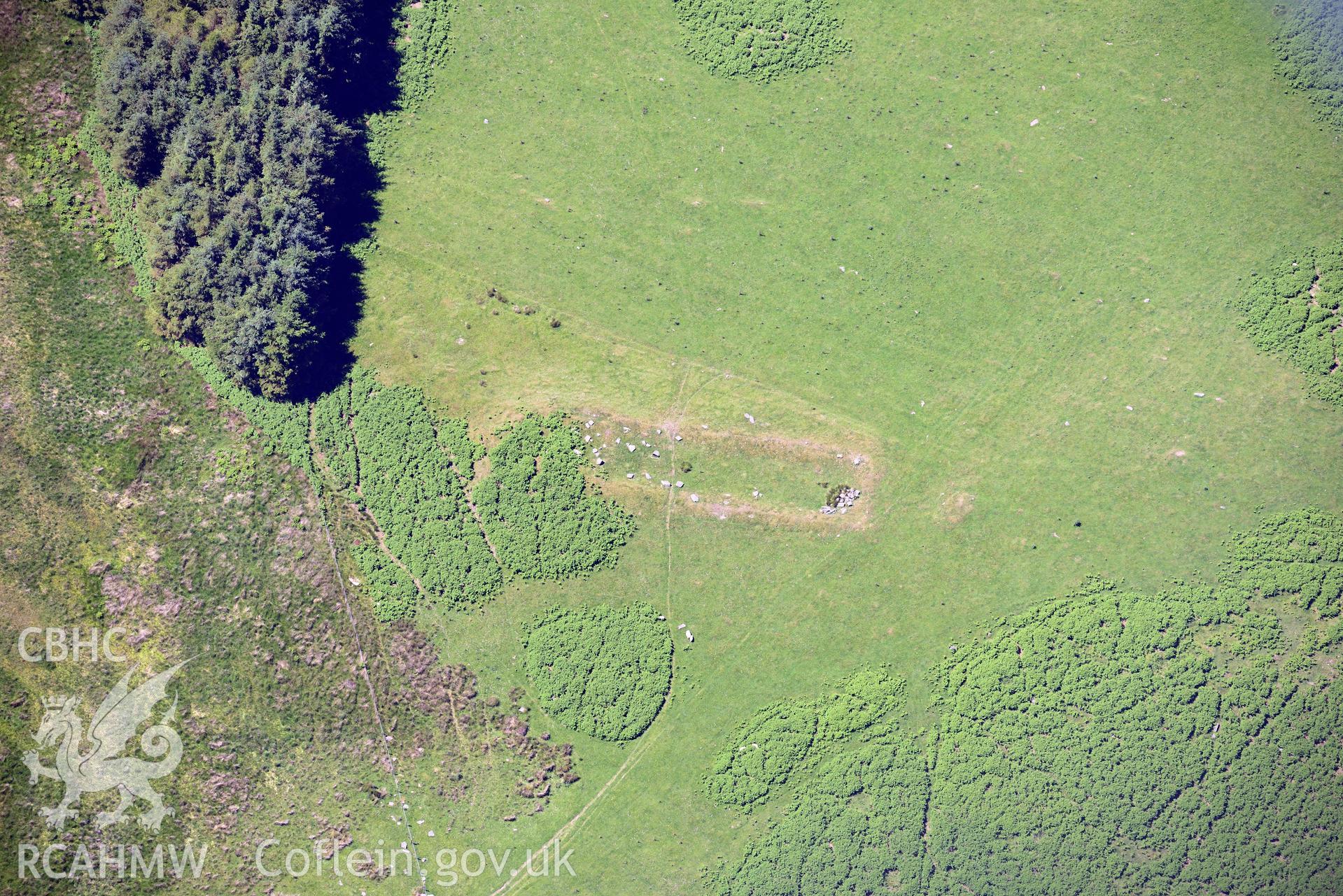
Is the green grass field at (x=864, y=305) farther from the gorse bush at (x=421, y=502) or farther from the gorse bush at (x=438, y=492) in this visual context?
the gorse bush at (x=421, y=502)

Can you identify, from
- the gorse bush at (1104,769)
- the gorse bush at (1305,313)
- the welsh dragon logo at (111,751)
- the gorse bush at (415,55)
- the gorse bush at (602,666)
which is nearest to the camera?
the welsh dragon logo at (111,751)

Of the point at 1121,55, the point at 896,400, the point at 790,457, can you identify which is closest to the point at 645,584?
the point at 790,457

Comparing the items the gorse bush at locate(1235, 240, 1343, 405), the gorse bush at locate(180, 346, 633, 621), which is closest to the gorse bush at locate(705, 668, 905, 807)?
the gorse bush at locate(180, 346, 633, 621)

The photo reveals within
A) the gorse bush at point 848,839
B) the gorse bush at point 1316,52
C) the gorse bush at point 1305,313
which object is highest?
the gorse bush at point 1316,52

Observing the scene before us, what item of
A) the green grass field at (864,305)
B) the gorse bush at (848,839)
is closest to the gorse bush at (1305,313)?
the green grass field at (864,305)

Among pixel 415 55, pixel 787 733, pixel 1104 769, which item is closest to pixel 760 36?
pixel 415 55

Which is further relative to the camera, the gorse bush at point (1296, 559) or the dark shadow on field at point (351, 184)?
the dark shadow on field at point (351, 184)
